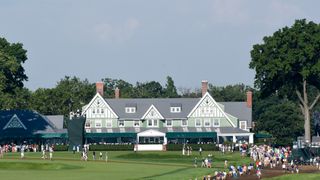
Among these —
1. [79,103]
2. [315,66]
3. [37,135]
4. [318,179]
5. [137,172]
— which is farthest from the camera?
[79,103]

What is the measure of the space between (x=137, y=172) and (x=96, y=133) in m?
70.9

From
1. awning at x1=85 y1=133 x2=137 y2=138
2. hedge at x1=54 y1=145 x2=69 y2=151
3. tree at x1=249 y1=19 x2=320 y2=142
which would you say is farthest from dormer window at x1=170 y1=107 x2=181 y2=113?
hedge at x1=54 y1=145 x2=69 y2=151

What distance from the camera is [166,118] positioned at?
547ft

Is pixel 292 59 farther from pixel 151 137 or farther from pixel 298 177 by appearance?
pixel 298 177

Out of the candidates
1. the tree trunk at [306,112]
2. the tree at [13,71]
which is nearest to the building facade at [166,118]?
the tree at [13,71]

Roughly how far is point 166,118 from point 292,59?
120 ft

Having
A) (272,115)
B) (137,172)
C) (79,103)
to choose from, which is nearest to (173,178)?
(137,172)

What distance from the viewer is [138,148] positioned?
14138cm

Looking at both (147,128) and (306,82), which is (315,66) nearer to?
(306,82)

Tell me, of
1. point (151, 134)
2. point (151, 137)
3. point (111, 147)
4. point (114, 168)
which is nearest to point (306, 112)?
point (111, 147)

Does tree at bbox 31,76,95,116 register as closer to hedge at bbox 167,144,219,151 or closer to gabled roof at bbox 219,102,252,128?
gabled roof at bbox 219,102,252,128

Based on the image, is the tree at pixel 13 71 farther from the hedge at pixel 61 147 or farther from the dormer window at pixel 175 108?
the dormer window at pixel 175 108

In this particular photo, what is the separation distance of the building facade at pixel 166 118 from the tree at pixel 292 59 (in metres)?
22.7

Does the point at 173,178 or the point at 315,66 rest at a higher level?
the point at 315,66
